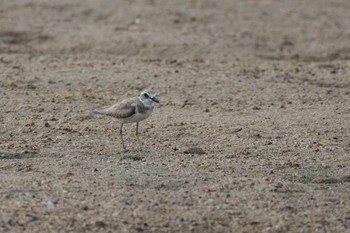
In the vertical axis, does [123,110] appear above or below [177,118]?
above

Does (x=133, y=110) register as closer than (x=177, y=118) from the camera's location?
Yes

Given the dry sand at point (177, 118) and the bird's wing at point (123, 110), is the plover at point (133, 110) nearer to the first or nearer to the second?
the bird's wing at point (123, 110)

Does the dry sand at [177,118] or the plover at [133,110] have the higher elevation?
the plover at [133,110]

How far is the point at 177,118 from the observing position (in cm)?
1120

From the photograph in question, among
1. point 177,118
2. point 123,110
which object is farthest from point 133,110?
point 177,118

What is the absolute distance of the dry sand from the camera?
8.05 m

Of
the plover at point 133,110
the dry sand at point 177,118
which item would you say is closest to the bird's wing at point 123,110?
the plover at point 133,110

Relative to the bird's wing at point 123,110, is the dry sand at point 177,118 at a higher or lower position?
lower

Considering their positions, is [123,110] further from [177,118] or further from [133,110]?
[177,118]

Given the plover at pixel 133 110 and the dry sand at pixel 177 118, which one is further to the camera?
the plover at pixel 133 110

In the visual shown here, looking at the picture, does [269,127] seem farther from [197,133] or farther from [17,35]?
[17,35]

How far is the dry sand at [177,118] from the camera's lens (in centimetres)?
805

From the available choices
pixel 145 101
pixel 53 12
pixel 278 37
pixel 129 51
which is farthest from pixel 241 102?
pixel 53 12

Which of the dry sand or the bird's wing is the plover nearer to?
the bird's wing
